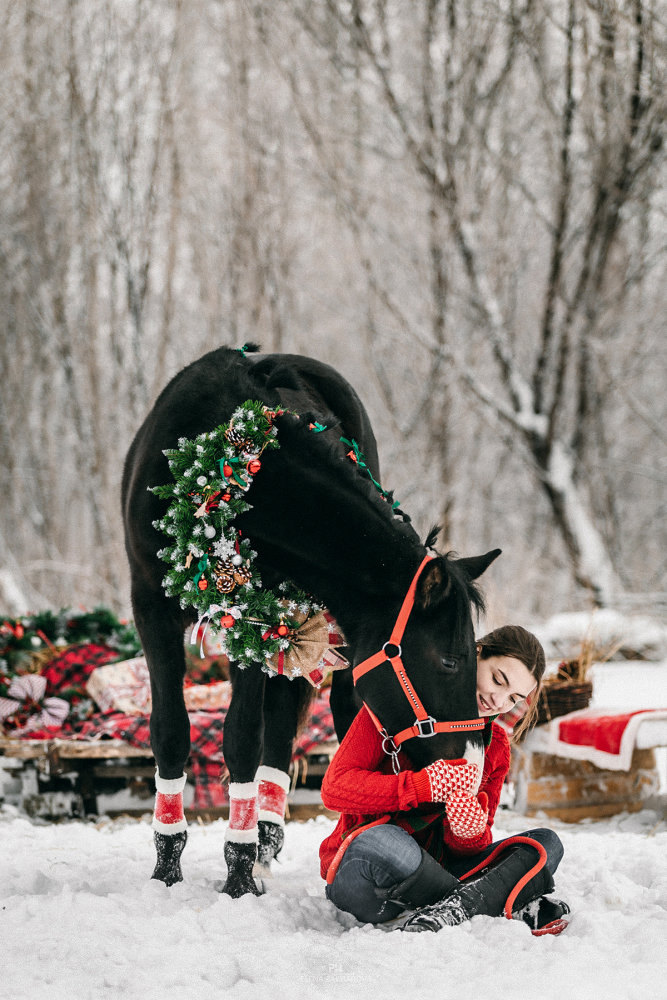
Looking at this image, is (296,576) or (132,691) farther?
(132,691)

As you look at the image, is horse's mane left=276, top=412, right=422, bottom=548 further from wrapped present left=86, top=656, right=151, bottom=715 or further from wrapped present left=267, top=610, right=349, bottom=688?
wrapped present left=86, top=656, right=151, bottom=715

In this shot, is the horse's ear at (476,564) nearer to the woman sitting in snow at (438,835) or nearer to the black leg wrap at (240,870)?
the woman sitting in snow at (438,835)

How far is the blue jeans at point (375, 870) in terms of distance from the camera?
7.16 ft

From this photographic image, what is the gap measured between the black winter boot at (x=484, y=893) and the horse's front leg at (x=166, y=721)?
86 centimetres

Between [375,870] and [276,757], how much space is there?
2.98 feet

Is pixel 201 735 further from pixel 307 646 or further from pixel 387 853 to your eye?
pixel 387 853

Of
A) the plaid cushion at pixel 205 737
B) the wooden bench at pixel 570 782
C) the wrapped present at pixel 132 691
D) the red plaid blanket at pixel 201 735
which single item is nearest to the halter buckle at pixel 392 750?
the red plaid blanket at pixel 201 735

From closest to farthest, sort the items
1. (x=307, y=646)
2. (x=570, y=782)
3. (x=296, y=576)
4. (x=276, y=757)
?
(x=296, y=576), (x=307, y=646), (x=276, y=757), (x=570, y=782)

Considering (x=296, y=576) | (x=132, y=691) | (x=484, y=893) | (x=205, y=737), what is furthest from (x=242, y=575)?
(x=132, y=691)

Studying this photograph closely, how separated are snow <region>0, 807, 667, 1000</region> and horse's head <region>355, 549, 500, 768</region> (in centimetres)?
45

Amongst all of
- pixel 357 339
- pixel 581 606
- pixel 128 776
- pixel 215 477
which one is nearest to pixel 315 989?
pixel 215 477

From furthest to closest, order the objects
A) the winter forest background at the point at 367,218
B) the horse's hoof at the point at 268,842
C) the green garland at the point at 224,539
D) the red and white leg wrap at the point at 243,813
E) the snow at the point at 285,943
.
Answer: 1. the winter forest background at the point at 367,218
2. the horse's hoof at the point at 268,842
3. the red and white leg wrap at the point at 243,813
4. the green garland at the point at 224,539
5. the snow at the point at 285,943

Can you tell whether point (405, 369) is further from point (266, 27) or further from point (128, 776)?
point (128, 776)

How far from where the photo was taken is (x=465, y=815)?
2.20m
